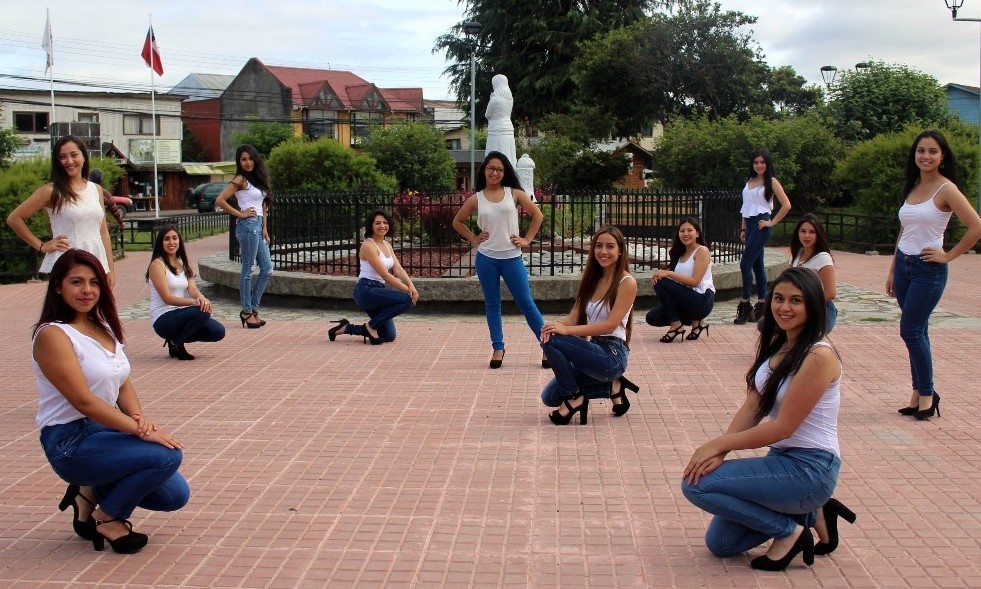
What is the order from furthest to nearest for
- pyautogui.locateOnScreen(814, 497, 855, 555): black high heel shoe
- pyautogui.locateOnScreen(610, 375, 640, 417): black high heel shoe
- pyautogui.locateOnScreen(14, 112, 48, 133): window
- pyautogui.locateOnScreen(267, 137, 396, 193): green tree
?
pyautogui.locateOnScreen(14, 112, 48, 133): window, pyautogui.locateOnScreen(267, 137, 396, 193): green tree, pyautogui.locateOnScreen(610, 375, 640, 417): black high heel shoe, pyautogui.locateOnScreen(814, 497, 855, 555): black high heel shoe

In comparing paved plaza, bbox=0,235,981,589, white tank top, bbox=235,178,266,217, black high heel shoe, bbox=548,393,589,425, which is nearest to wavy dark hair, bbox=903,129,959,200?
paved plaza, bbox=0,235,981,589

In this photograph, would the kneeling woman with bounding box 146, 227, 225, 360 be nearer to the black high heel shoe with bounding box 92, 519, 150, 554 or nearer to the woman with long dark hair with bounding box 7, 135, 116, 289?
the woman with long dark hair with bounding box 7, 135, 116, 289

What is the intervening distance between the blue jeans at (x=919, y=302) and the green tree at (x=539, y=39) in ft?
121

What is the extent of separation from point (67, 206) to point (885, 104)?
33525 millimetres

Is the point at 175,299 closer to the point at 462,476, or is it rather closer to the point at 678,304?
the point at 462,476

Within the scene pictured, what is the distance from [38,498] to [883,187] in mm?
21576

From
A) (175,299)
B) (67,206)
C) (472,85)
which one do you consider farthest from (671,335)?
(472,85)

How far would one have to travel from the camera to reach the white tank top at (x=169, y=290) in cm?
859

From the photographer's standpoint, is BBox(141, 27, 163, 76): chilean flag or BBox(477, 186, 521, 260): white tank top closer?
BBox(477, 186, 521, 260): white tank top

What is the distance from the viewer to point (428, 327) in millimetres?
10891

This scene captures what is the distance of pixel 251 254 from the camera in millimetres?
10438

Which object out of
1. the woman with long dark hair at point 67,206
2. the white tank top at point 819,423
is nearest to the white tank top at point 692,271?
the woman with long dark hair at point 67,206

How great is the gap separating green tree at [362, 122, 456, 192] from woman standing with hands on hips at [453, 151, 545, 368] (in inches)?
775

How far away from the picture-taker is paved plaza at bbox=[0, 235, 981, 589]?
4145 millimetres
